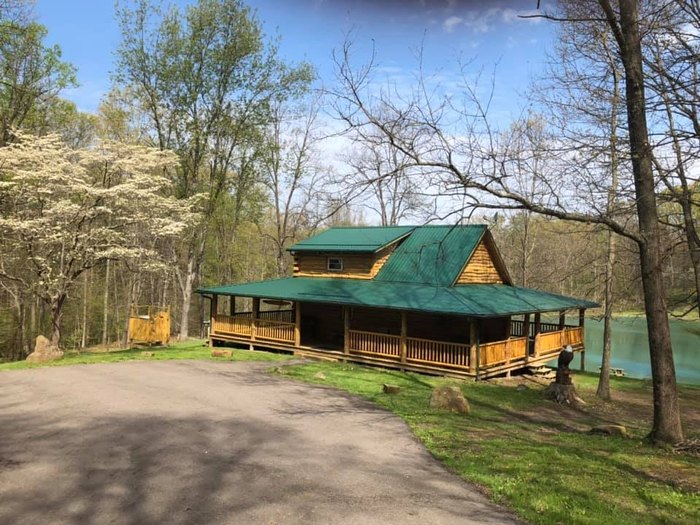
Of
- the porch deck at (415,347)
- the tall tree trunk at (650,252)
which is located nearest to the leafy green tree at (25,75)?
the porch deck at (415,347)

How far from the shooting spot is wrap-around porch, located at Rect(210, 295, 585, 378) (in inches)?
698

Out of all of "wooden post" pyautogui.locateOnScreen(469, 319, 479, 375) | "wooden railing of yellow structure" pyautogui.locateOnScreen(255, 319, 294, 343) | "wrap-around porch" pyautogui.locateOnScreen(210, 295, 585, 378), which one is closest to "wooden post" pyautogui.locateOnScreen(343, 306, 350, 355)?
"wrap-around porch" pyautogui.locateOnScreen(210, 295, 585, 378)

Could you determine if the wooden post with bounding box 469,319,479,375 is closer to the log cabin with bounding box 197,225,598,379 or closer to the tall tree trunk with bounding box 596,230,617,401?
the log cabin with bounding box 197,225,598,379

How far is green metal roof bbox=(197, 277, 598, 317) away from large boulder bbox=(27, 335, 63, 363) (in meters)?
6.41

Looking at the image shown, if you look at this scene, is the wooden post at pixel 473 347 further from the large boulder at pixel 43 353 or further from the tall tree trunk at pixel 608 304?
the large boulder at pixel 43 353

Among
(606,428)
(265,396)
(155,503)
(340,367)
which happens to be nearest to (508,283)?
(340,367)

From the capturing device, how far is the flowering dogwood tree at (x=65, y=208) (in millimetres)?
18562

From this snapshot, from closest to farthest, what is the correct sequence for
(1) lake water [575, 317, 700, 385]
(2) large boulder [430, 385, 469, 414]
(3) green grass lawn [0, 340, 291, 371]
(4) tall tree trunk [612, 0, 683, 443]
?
(4) tall tree trunk [612, 0, 683, 443], (2) large boulder [430, 385, 469, 414], (3) green grass lawn [0, 340, 291, 371], (1) lake water [575, 317, 700, 385]

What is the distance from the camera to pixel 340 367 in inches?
722

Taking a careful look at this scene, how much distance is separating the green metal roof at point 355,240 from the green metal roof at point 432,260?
0.74m

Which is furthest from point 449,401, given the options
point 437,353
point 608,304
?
point 608,304

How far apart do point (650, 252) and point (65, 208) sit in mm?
18521

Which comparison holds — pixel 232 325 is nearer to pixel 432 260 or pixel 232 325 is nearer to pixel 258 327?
pixel 258 327

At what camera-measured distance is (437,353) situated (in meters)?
17.9
